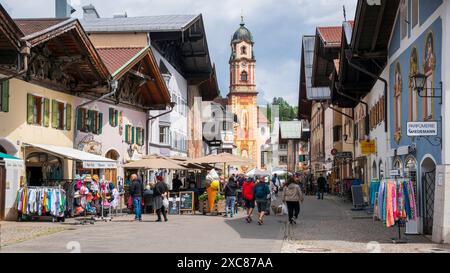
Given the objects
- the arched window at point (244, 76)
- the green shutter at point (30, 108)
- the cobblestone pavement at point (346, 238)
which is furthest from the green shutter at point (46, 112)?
the arched window at point (244, 76)

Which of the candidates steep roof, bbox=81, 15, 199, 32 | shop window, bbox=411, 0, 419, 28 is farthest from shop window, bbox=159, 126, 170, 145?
shop window, bbox=411, 0, 419, 28

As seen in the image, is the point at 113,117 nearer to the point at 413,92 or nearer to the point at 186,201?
the point at 186,201

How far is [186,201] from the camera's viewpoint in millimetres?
27797

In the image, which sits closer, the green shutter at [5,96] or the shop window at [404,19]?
the shop window at [404,19]

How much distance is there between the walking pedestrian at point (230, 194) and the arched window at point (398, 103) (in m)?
6.02

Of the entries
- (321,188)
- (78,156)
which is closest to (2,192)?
(78,156)

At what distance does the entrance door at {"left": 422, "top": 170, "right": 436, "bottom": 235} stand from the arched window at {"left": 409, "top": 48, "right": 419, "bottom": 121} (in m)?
1.91

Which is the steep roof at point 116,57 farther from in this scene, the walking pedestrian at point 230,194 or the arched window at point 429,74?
the arched window at point 429,74

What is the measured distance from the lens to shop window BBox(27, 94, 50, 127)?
2314 centimetres

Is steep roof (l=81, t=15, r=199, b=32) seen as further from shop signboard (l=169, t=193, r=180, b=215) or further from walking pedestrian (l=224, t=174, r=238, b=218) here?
walking pedestrian (l=224, t=174, r=238, b=218)

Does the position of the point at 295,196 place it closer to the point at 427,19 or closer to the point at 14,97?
the point at 427,19

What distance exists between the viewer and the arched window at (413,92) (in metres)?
18.8

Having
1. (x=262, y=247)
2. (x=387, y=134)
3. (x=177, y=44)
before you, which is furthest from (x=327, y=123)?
(x=262, y=247)
